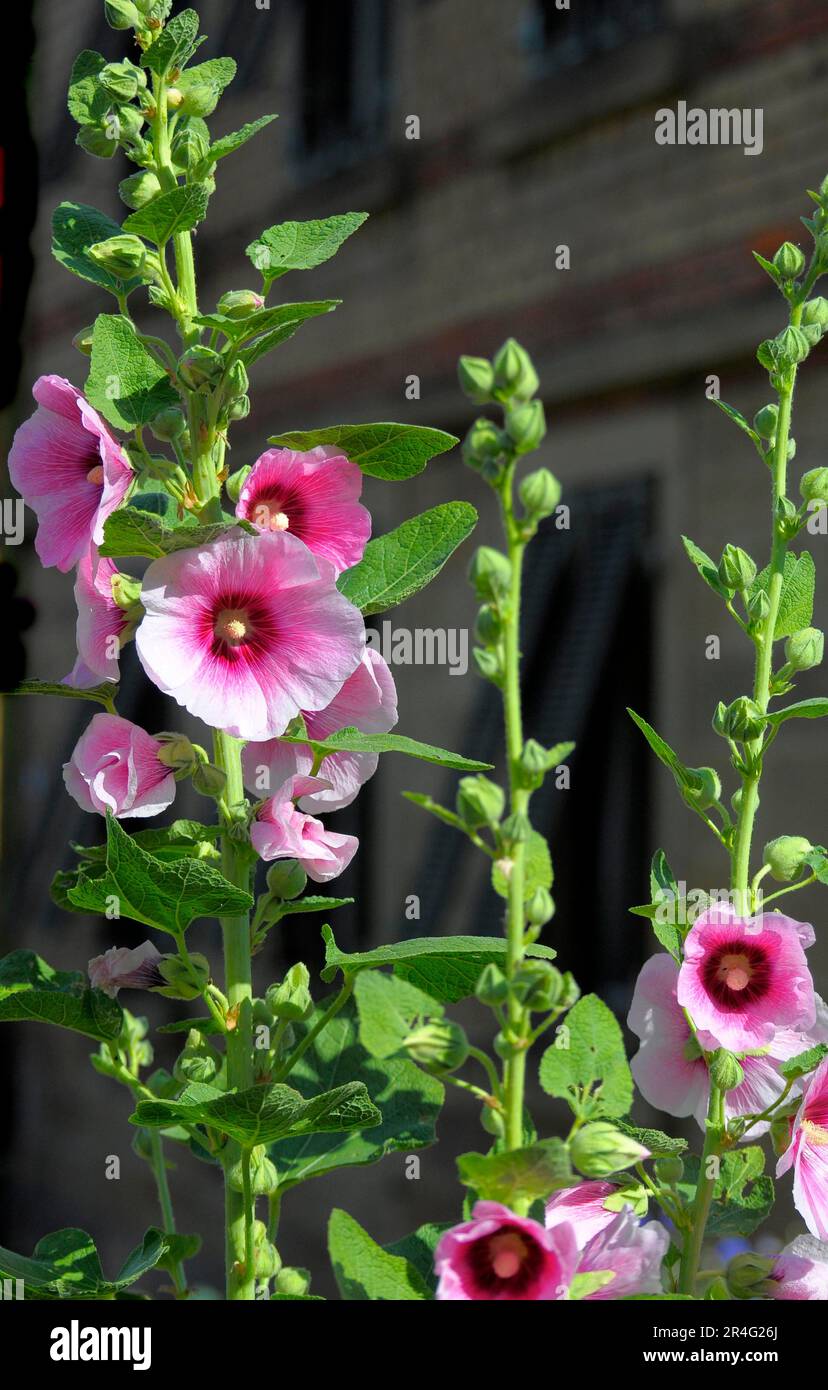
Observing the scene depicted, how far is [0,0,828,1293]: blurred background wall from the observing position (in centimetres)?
361

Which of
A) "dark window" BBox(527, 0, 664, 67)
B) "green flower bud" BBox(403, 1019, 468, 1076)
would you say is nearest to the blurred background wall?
"dark window" BBox(527, 0, 664, 67)

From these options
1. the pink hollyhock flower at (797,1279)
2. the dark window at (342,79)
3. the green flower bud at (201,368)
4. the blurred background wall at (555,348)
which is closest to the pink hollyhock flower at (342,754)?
the green flower bud at (201,368)

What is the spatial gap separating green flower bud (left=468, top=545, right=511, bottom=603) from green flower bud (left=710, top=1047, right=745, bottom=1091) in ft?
0.66

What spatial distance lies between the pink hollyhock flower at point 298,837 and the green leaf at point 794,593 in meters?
0.19

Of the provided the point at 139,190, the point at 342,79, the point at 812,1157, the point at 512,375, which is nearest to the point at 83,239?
the point at 139,190

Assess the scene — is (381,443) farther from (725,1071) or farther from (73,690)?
(725,1071)

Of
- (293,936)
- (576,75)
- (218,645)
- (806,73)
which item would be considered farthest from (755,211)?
(218,645)

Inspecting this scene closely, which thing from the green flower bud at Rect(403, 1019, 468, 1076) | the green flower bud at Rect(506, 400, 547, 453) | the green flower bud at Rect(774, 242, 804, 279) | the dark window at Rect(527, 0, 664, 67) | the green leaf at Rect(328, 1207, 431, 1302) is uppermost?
the dark window at Rect(527, 0, 664, 67)

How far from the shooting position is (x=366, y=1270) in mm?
534

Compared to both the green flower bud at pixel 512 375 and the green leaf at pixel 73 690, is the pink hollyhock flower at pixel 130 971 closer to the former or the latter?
the green leaf at pixel 73 690

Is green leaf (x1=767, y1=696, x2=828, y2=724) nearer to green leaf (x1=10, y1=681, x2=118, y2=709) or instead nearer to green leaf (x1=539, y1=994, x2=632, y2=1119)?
green leaf (x1=539, y1=994, x2=632, y2=1119)

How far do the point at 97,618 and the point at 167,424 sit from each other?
8 centimetres
